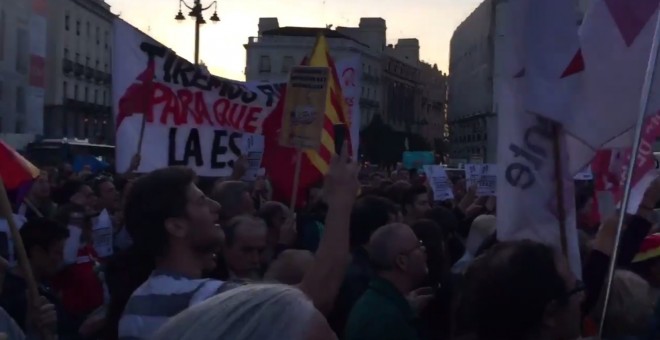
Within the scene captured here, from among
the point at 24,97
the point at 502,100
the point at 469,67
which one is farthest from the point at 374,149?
the point at 502,100

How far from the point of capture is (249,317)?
1984 mm

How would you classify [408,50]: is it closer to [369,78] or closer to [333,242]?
[369,78]

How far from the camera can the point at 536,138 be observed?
4617 mm

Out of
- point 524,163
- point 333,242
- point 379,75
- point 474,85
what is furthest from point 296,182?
point 379,75

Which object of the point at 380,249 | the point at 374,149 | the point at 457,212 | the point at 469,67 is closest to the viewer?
the point at 380,249

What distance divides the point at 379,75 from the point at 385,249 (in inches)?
3597

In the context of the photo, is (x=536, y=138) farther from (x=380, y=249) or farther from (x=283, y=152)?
(x=283, y=152)

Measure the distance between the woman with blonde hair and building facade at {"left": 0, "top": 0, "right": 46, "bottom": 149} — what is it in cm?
4251

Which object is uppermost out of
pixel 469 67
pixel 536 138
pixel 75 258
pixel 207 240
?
pixel 469 67

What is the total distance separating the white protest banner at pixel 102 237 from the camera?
24.6 ft

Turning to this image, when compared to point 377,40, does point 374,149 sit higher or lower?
lower

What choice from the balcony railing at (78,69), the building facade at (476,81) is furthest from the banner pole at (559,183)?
the balcony railing at (78,69)

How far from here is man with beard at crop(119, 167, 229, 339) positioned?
11.4 feet

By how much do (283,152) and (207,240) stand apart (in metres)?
5.57
